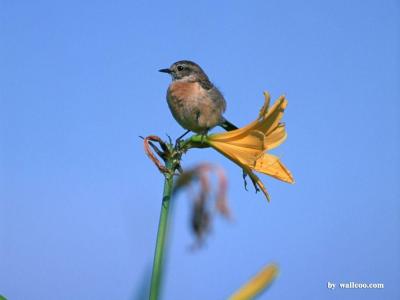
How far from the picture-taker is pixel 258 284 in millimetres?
Answer: 1396

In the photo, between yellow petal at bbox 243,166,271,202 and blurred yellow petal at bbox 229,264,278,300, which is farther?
yellow petal at bbox 243,166,271,202

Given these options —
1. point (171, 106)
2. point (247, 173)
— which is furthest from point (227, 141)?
point (171, 106)

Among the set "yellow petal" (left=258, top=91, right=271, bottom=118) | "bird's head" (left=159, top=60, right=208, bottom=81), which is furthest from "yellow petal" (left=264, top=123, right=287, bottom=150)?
"bird's head" (left=159, top=60, right=208, bottom=81)

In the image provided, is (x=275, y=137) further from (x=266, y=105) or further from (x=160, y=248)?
(x=160, y=248)

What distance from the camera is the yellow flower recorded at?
3.51 meters

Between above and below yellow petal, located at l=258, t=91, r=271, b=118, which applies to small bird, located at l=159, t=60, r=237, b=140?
above

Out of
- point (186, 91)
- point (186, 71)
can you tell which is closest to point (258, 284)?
point (186, 91)

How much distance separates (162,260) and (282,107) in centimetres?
171

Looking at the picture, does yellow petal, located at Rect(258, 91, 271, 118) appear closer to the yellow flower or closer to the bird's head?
the yellow flower

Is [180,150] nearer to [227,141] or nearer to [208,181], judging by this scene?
[227,141]

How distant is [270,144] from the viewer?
11.9ft

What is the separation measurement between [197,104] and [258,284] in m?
4.80

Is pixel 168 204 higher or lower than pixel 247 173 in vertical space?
lower

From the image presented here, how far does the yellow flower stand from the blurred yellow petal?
2.09 meters
